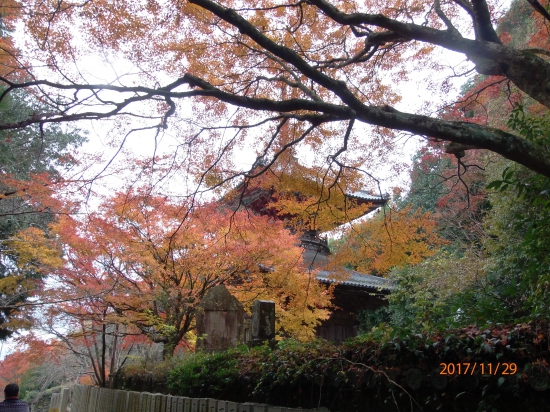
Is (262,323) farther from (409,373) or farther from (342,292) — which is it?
(342,292)

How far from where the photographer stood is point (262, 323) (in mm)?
5473

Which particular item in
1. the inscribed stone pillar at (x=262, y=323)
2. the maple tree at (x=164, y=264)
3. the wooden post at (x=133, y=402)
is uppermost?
the maple tree at (x=164, y=264)

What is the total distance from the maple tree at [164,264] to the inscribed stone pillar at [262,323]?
2847mm

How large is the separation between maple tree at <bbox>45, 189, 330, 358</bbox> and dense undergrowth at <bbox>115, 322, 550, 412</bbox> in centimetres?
422

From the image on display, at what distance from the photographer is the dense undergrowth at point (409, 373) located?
2.50m

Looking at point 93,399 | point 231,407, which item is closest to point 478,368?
point 231,407

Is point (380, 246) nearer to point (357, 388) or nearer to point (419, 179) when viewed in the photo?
point (357, 388)

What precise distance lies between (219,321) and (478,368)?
5407 mm

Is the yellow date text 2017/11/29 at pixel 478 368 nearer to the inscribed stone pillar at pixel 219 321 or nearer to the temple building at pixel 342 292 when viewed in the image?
the inscribed stone pillar at pixel 219 321

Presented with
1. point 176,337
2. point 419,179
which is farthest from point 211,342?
point 419,179

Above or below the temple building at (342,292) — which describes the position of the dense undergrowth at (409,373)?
below

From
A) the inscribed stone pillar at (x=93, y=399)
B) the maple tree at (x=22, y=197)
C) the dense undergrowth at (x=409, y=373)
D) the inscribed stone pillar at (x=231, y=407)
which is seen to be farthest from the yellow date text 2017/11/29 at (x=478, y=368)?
the inscribed stone pillar at (x=93, y=399)

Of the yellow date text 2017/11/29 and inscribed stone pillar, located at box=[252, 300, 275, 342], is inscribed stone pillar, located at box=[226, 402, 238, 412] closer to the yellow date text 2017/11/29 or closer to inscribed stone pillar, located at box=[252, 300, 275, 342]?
inscribed stone pillar, located at box=[252, 300, 275, 342]

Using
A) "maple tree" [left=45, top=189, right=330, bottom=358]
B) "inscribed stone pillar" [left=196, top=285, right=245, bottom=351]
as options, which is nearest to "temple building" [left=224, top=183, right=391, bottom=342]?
"maple tree" [left=45, top=189, right=330, bottom=358]
